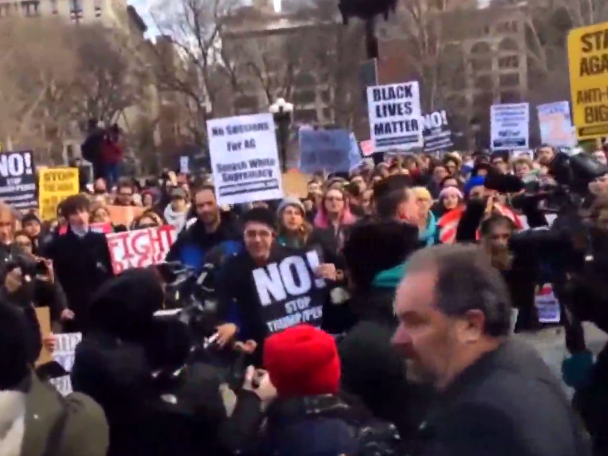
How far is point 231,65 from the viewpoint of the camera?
4766 cm

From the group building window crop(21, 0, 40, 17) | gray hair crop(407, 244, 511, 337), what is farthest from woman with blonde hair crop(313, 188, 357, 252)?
building window crop(21, 0, 40, 17)

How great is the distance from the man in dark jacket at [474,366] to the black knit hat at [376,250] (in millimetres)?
1127

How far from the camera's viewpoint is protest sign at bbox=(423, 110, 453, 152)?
626 inches

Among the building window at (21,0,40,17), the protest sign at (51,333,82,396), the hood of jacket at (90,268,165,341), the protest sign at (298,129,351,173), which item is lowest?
the protest sign at (51,333,82,396)

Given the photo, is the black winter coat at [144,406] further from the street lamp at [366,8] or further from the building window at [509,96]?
the building window at [509,96]

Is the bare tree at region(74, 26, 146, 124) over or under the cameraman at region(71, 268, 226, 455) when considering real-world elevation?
over

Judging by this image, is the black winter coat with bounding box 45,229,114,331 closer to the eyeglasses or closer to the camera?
the camera

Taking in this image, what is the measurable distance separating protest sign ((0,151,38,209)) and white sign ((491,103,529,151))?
344 inches

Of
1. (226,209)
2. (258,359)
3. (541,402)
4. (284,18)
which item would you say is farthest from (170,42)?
(541,402)

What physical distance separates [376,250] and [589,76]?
9.48 ft

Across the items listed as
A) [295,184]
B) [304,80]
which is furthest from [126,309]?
[304,80]

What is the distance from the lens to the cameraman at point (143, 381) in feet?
11.3

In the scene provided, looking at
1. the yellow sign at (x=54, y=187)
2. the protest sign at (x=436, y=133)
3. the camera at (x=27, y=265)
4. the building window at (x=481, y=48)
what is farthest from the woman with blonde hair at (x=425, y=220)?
the building window at (x=481, y=48)

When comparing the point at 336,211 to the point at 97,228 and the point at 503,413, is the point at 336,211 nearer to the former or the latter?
the point at 97,228
